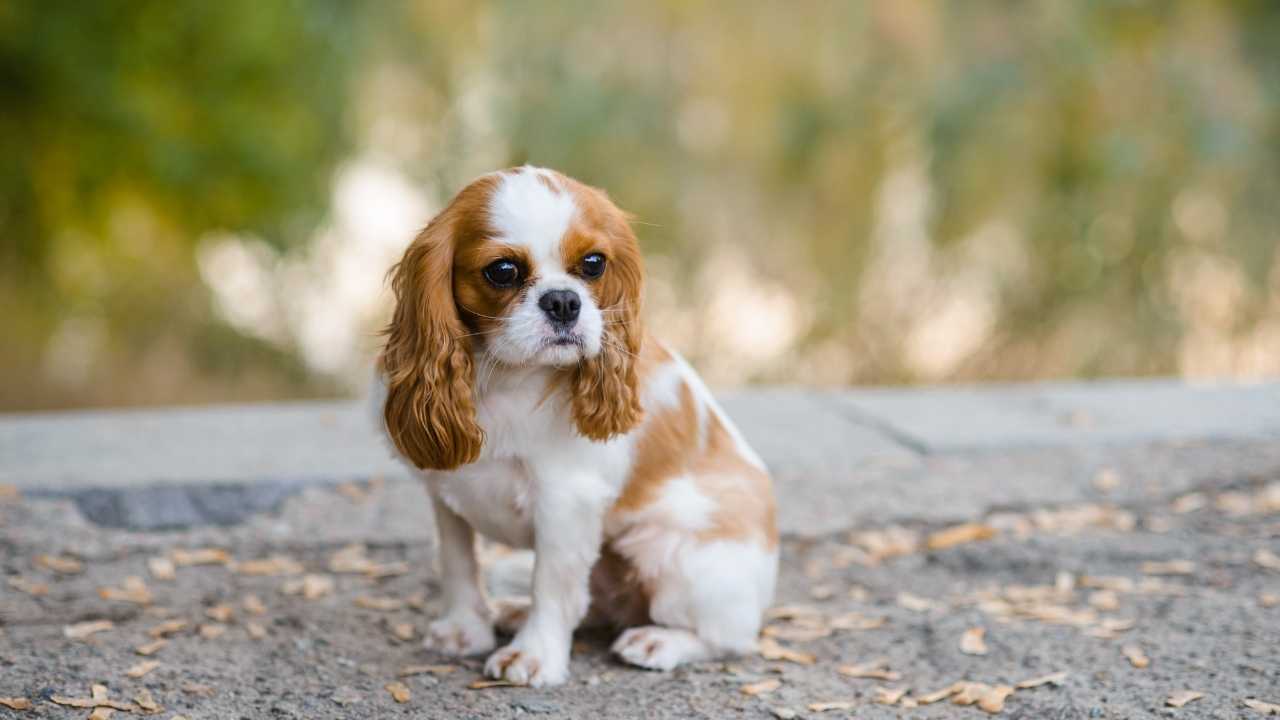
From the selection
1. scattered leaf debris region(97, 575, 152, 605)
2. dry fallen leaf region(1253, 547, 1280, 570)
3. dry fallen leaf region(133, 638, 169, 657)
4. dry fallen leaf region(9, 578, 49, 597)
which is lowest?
dry fallen leaf region(9, 578, 49, 597)

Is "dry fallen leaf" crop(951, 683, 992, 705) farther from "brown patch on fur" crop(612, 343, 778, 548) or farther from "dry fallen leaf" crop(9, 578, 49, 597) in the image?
"dry fallen leaf" crop(9, 578, 49, 597)

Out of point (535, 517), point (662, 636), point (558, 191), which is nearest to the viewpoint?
point (558, 191)

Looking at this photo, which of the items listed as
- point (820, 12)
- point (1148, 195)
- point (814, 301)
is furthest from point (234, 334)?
point (1148, 195)

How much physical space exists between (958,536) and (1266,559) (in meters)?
0.91

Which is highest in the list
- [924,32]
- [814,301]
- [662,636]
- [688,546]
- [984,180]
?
[924,32]

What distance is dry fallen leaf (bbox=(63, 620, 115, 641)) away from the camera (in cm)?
297

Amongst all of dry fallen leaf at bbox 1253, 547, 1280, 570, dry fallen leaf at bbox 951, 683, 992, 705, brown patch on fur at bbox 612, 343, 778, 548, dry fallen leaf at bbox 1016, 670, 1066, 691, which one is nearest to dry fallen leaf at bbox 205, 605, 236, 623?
brown patch on fur at bbox 612, 343, 778, 548

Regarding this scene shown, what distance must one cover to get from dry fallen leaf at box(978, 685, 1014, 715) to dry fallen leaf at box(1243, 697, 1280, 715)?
500 millimetres

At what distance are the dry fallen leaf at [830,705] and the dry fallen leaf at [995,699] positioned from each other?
0.93 ft

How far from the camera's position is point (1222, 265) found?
8.41m

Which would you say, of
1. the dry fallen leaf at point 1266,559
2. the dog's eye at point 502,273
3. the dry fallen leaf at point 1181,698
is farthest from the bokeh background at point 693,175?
the dog's eye at point 502,273

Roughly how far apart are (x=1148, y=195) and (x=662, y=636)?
664 cm

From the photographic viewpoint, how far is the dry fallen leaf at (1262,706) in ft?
8.75

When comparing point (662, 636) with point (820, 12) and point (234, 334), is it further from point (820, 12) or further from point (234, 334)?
point (820, 12)
